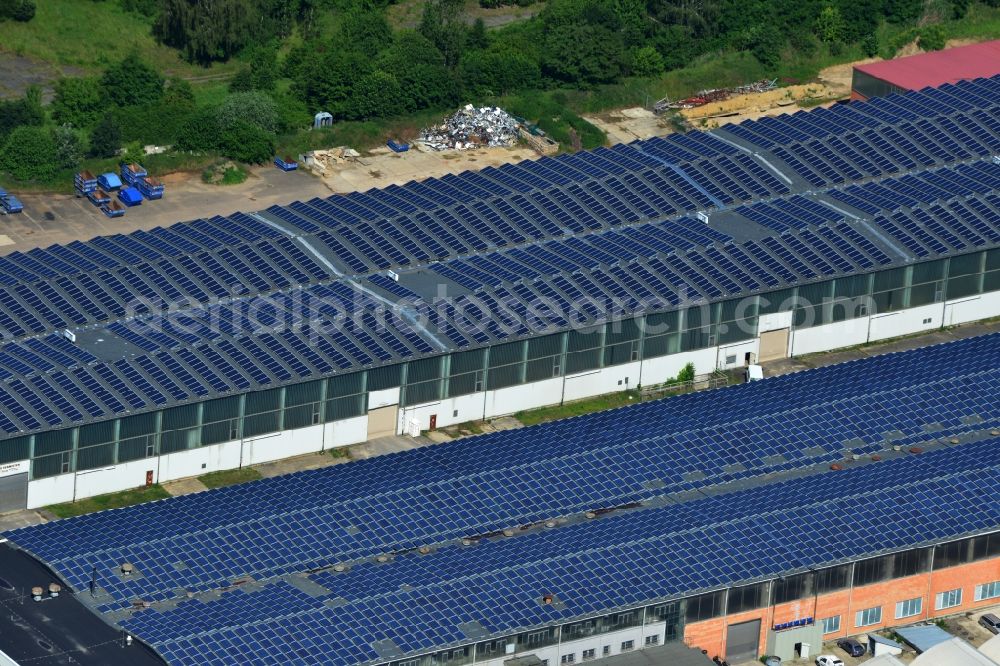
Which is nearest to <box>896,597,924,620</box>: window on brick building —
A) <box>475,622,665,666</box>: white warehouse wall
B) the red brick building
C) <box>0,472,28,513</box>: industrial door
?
the red brick building

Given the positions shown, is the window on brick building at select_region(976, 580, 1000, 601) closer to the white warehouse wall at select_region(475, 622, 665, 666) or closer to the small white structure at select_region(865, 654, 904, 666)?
the small white structure at select_region(865, 654, 904, 666)

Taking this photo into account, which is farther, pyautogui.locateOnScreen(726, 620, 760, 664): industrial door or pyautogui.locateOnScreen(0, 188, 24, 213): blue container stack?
pyautogui.locateOnScreen(0, 188, 24, 213): blue container stack

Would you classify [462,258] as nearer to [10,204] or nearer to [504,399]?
[504,399]

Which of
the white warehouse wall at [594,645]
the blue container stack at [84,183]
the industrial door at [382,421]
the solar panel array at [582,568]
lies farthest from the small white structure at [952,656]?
the blue container stack at [84,183]

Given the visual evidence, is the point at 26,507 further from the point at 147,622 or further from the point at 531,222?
the point at 531,222

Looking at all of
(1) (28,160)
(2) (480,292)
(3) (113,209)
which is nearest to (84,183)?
(3) (113,209)

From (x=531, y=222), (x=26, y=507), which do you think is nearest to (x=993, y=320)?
(x=531, y=222)
